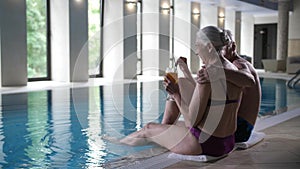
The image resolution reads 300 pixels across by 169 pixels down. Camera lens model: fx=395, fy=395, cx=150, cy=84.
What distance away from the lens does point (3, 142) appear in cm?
410

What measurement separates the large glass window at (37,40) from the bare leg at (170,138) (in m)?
8.57

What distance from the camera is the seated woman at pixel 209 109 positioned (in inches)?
103

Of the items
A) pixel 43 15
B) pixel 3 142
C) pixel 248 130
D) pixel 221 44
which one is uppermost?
pixel 43 15

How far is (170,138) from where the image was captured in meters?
3.12

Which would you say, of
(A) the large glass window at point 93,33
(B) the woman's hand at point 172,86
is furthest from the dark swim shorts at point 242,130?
(A) the large glass window at point 93,33

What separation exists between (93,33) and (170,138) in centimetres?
1034

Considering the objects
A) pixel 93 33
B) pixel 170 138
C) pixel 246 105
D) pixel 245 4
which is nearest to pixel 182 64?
pixel 170 138

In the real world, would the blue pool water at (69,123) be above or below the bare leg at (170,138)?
below

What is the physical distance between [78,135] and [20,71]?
6.37 meters

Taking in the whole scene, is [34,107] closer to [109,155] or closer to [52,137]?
[52,137]

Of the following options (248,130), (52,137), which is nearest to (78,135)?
(52,137)

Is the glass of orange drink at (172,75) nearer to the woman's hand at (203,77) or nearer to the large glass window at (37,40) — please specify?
the woman's hand at (203,77)

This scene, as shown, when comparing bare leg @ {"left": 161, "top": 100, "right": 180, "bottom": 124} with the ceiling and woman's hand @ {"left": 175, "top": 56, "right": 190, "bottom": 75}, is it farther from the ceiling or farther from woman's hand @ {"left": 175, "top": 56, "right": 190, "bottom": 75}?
the ceiling

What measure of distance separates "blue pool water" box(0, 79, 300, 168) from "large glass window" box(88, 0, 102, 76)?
370 centimetres
